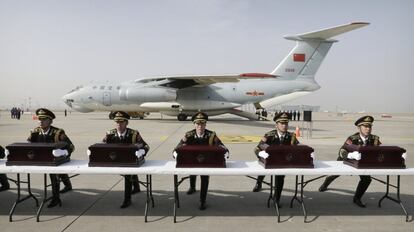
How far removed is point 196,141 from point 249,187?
1.89m

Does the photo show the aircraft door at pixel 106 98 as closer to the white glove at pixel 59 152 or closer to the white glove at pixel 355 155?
the white glove at pixel 59 152

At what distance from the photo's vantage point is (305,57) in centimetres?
2691

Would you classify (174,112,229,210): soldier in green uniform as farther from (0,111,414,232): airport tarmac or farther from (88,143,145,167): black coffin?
(88,143,145,167): black coffin

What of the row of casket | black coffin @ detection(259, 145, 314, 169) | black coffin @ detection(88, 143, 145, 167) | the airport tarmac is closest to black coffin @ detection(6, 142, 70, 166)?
the row of casket

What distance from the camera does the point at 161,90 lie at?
997 inches

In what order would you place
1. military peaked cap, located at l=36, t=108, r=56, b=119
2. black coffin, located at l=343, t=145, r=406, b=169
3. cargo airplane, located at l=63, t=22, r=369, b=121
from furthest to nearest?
cargo airplane, located at l=63, t=22, r=369, b=121 → military peaked cap, located at l=36, t=108, r=56, b=119 → black coffin, located at l=343, t=145, r=406, b=169

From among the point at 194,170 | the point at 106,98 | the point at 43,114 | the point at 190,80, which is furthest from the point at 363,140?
the point at 106,98

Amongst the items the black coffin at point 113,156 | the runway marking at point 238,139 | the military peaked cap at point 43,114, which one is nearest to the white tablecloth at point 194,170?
the black coffin at point 113,156

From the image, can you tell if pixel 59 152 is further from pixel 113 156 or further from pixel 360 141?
pixel 360 141

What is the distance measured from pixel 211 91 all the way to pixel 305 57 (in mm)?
8293

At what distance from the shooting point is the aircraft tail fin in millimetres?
26120

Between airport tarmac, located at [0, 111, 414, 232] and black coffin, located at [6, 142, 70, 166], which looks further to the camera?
black coffin, located at [6, 142, 70, 166]

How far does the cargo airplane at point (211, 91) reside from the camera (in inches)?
1008

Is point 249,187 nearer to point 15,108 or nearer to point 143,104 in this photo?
point 143,104
